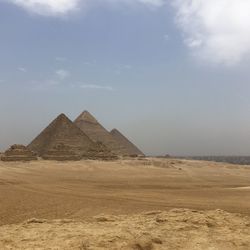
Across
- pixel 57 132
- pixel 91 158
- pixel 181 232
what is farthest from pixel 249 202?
pixel 57 132

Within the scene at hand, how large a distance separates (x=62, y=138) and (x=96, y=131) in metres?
13.4

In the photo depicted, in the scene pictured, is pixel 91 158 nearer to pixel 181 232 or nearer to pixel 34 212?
pixel 34 212

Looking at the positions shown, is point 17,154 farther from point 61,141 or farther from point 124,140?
point 124,140

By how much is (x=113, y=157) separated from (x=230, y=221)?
3883 centimetres

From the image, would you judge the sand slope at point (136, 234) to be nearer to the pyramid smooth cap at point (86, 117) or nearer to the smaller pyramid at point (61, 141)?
the smaller pyramid at point (61, 141)

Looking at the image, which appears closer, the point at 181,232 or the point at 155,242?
the point at 155,242

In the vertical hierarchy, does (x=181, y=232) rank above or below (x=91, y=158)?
below

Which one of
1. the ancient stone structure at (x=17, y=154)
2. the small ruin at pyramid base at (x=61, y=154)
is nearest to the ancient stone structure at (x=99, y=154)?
the small ruin at pyramid base at (x=61, y=154)

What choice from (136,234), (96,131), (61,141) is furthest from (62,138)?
(136,234)

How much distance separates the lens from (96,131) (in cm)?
5941

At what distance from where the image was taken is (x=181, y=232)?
7293 mm

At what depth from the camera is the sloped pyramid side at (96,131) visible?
58.3 m

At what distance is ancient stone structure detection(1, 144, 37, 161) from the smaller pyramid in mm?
3197

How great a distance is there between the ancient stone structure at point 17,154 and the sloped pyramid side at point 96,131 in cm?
1809
